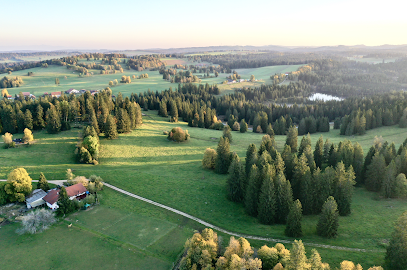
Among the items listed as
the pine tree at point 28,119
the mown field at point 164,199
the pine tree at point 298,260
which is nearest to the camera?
the pine tree at point 298,260

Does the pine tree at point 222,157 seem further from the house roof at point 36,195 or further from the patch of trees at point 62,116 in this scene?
the house roof at point 36,195

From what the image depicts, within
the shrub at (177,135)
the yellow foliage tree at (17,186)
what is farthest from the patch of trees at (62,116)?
the yellow foliage tree at (17,186)

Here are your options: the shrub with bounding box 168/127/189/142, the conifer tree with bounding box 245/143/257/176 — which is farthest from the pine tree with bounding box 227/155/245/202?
the shrub with bounding box 168/127/189/142

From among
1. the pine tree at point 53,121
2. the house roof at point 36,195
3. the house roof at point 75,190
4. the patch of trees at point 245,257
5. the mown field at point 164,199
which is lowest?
the mown field at point 164,199

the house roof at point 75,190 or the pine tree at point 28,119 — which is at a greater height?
the pine tree at point 28,119

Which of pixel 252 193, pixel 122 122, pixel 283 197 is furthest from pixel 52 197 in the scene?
pixel 283 197
